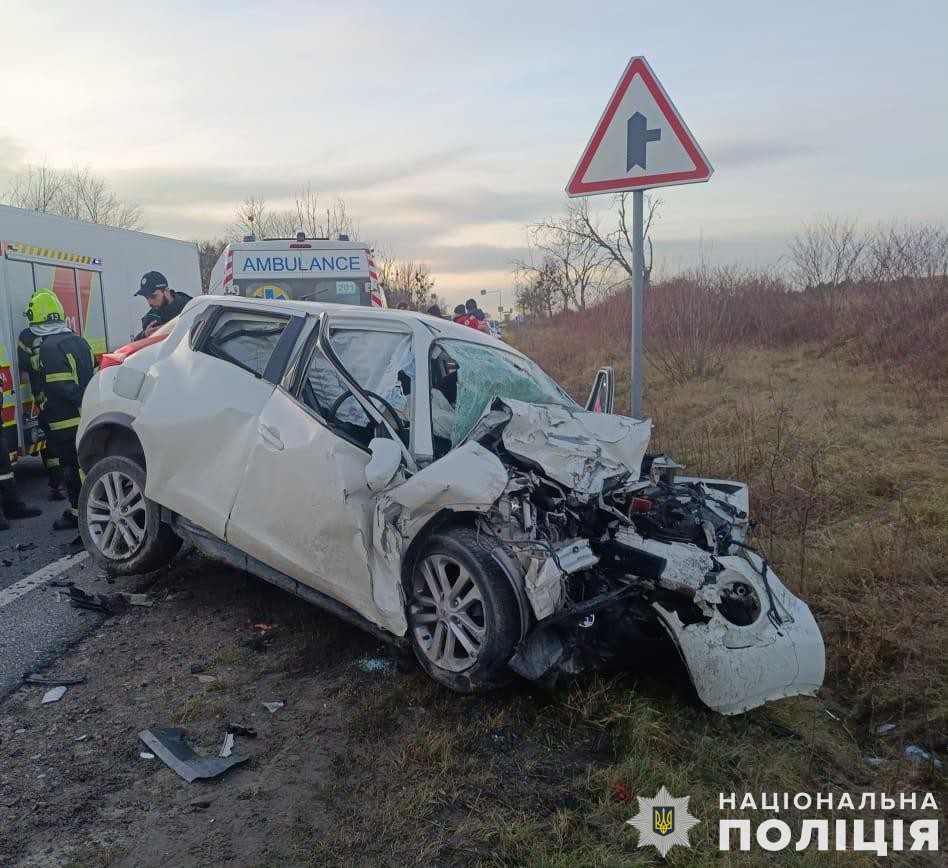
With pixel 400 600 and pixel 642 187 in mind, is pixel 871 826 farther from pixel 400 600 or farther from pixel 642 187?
pixel 642 187

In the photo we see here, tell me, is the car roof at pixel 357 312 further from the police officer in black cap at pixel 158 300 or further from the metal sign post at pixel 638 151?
the police officer in black cap at pixel 158 300

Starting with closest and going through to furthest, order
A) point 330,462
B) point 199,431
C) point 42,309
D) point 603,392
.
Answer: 1. point 330,462
2. point 199,431
3. point 603,392
4. point 42,309

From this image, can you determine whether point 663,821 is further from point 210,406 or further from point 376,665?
point 210,406

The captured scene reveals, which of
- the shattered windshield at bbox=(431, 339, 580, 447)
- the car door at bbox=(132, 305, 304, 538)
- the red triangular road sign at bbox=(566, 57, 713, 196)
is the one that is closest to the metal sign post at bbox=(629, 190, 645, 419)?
the red triangular road sign at bbox=(566, 57, 713, 196)

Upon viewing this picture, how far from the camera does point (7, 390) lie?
739 centimetres

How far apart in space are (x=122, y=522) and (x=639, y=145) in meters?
3.85

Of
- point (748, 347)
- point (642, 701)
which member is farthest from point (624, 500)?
point (748, 347)

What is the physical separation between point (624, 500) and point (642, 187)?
1.93 metres

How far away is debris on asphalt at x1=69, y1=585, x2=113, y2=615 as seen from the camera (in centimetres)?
466

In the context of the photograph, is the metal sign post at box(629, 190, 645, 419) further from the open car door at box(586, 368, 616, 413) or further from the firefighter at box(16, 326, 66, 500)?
the firefighter at box(16, 326, 66, 500)

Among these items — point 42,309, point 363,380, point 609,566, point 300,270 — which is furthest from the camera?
point 300,270

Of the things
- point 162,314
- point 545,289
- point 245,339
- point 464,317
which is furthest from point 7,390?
point 545,289

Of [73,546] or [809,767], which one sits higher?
[73,546]

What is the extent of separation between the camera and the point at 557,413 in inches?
168
